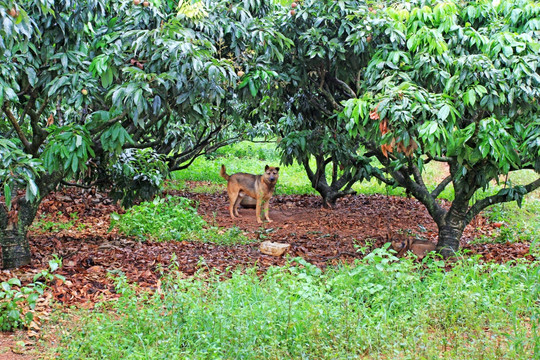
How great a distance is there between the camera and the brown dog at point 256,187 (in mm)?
10375

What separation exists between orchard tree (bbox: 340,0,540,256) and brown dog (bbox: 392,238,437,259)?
1012mm

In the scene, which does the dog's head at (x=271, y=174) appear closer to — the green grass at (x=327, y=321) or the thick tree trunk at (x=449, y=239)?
the thick tree trunk at (x=449, y=239)

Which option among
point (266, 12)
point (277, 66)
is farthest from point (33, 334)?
point (266, 12)

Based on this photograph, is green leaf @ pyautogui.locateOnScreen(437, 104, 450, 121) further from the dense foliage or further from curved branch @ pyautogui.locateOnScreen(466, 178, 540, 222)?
curved branch @ pyautogui.locateOnScreen(466, 178, 540, 222)

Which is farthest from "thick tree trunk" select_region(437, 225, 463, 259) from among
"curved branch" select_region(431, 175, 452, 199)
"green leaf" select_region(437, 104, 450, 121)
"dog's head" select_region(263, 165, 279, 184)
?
"dog's head" select_region(263, 165, 279, 184)

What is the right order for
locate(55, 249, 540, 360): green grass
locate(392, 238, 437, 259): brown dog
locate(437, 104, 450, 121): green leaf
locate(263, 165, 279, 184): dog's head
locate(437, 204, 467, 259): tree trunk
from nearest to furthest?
locate(55, 249, 540, 360): green grass
locate(437, 104, 450, 121): green leaf
locate(437, 204, 467, 259): tree trunk
locate(392, 238, 437, 259): brown dog
locate(263, 165, 279, 184): dog's head

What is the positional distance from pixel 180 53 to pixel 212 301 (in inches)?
87.0

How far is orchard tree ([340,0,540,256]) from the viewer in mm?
5254

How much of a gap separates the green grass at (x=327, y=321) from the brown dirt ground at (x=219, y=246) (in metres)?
0.73

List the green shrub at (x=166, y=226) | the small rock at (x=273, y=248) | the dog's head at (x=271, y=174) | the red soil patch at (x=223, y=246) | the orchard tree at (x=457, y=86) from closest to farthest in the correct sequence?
the orchard tree at (x=457, y=86) < the red soil patch at (x=223, y=246) < the small rock at (x=273, y=248) < the green shrub at (x=166, y=226) < the dog's head at (x=271, y=174)

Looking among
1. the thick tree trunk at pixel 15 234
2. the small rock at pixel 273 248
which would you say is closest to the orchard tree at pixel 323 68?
the small rock at pixel 273 248

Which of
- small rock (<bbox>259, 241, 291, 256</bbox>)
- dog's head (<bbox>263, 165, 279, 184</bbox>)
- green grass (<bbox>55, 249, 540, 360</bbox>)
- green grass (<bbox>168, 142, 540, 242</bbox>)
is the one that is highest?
dog's head (<bbox>263, 165, 279, 184</bbox>)

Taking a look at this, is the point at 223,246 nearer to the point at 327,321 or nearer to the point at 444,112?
the point at 327,321

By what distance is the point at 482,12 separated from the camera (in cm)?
634
